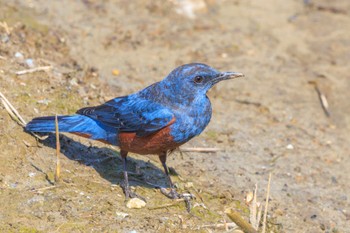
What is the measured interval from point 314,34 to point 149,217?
19.1ft

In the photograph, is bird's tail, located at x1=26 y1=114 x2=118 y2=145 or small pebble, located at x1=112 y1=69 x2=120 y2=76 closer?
bird's tail, located at x1=26 y1=114 x2=118 y2=145

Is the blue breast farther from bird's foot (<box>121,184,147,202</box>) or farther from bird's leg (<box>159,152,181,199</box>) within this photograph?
bird's foot (<box>121,184,147,202</box>)

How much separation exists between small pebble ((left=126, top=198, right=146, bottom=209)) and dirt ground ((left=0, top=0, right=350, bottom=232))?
0.07 m

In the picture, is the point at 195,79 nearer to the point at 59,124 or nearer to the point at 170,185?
the point at 170,185

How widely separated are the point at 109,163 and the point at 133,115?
691mm

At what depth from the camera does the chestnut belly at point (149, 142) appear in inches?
239

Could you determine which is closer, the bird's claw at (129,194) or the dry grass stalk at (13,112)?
the bird's claw at (129,194)

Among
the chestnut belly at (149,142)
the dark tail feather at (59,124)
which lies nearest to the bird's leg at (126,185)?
the chestnut belly at (149,142)

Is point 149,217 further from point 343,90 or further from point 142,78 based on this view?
point 343,90

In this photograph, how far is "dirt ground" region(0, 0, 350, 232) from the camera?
5906mm

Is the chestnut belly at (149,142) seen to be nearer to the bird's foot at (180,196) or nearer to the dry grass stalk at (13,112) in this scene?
the bird's foot at (180,196)

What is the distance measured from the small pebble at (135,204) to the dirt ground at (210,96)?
69mm

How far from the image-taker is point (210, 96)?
8.78 meters

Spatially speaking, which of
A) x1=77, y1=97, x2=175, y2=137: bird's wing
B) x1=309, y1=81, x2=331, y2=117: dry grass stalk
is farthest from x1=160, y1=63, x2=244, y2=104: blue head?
x1=309, y1=81, x2=331, y2=117: dry grass stalk
